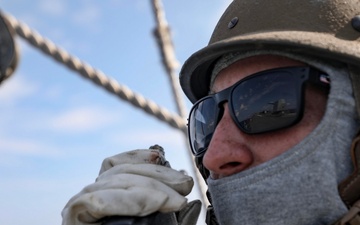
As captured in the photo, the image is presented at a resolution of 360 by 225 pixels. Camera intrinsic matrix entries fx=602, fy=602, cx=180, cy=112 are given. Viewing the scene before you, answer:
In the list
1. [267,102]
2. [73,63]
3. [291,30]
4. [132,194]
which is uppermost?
[291,30]

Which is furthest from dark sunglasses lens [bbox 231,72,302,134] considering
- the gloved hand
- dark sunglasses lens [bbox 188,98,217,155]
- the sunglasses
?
the gloved hand

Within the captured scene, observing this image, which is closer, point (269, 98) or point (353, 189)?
point (353, 189)

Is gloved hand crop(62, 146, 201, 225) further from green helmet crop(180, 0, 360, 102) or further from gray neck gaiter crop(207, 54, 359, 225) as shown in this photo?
green helmet crop(180, 0, 360, 102)

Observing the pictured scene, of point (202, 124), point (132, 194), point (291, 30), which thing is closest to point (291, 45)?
point (291, 30)

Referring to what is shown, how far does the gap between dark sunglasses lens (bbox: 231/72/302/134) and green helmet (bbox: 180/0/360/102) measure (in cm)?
8

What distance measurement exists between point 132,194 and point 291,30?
59 cm

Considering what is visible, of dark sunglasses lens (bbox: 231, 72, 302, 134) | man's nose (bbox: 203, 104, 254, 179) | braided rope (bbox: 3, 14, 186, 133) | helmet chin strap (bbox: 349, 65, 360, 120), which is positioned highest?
helmet chin strap (bbox: 349, 65, 360, 120)

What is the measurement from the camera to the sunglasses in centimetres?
148

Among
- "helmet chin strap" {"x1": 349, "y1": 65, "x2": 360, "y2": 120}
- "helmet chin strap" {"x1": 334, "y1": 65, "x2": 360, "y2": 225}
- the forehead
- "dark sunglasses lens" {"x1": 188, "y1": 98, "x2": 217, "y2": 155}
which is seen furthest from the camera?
"dark sunglasses lens" {"x1": 188, "y1": 98, "x2": 217, "y2": 155}

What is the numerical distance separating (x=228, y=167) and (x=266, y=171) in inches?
4.2

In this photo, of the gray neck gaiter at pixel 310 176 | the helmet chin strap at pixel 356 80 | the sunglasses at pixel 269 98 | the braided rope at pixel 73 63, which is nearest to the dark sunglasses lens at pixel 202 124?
the sunglasses at pixel 269 98

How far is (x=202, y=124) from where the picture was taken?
173 centimetres

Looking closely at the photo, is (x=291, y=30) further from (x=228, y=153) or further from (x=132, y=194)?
(x=132, y=194)

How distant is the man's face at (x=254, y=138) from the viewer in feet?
4.84
